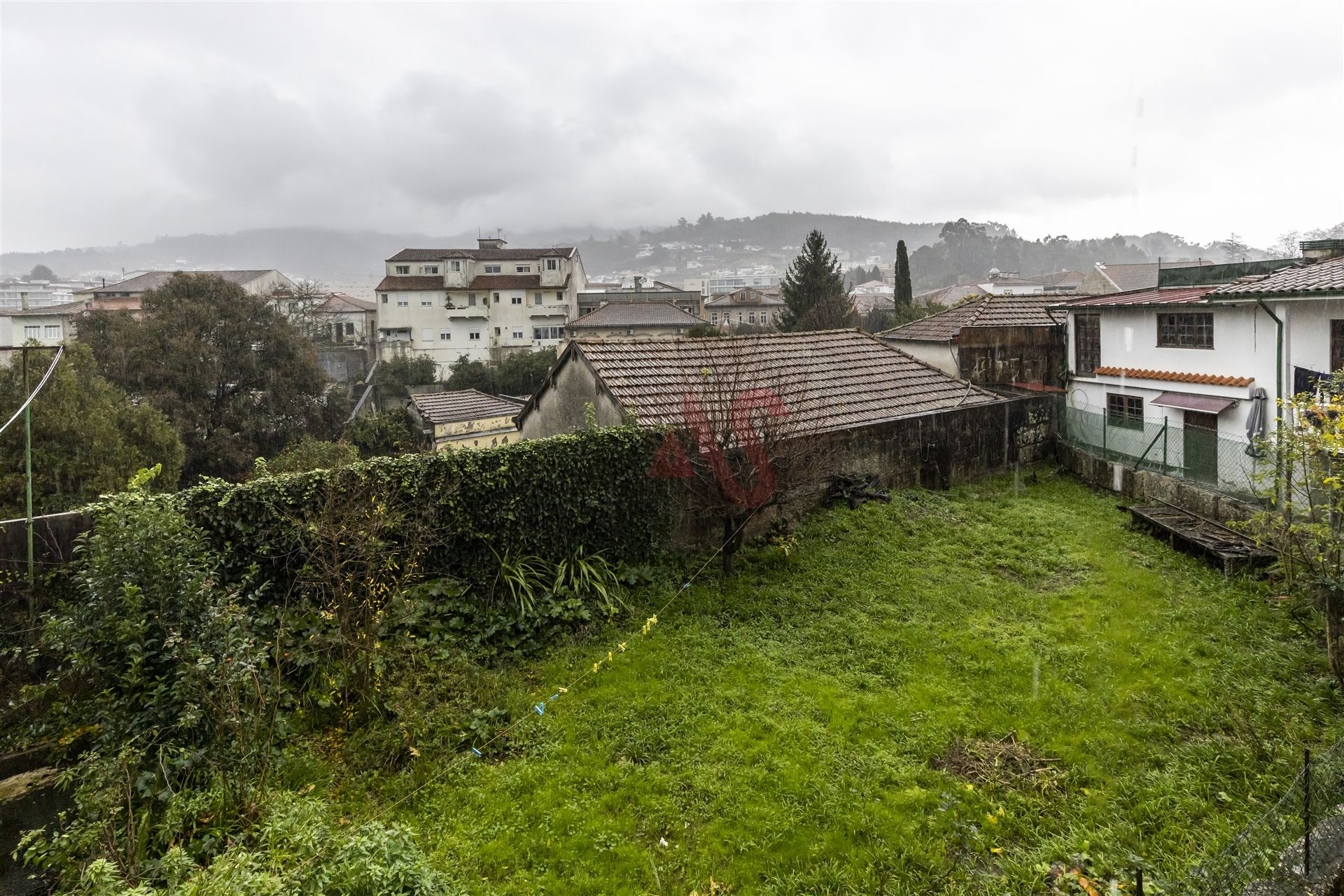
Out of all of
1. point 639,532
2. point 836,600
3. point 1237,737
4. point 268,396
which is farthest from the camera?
point 268,396

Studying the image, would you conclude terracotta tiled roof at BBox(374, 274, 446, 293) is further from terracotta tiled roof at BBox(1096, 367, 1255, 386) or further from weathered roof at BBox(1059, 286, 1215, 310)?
terracotta tiled roof at BBox(1096, 367, 1255, 386)

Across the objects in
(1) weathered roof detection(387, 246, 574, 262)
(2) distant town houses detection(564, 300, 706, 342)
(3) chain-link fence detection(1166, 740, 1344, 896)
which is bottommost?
(3) chain-link fence detection(1166, 740, 1344, 896)

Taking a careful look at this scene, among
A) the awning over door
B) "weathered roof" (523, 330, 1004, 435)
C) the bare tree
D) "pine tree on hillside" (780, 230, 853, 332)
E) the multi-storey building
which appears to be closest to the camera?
the bare tree

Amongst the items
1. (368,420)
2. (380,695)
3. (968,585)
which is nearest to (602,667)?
(380,695)

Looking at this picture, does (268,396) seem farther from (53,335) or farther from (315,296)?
(53,335)

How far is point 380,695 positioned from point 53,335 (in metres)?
61.7

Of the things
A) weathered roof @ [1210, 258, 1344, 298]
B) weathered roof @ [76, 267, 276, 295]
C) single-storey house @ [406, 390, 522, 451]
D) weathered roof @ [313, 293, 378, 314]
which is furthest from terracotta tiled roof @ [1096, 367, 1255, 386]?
weathered roof @ [76, 267, 276, 295]

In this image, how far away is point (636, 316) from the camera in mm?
58000

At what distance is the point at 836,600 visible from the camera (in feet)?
30.9

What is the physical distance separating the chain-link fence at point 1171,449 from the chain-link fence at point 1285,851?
7.64 meters

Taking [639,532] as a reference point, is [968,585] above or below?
below

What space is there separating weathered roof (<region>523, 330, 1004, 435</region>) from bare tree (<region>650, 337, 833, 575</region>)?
0.49ft

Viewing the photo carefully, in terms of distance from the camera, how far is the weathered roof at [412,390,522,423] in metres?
30.7

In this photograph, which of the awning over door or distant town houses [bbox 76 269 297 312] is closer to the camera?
the awning over door
